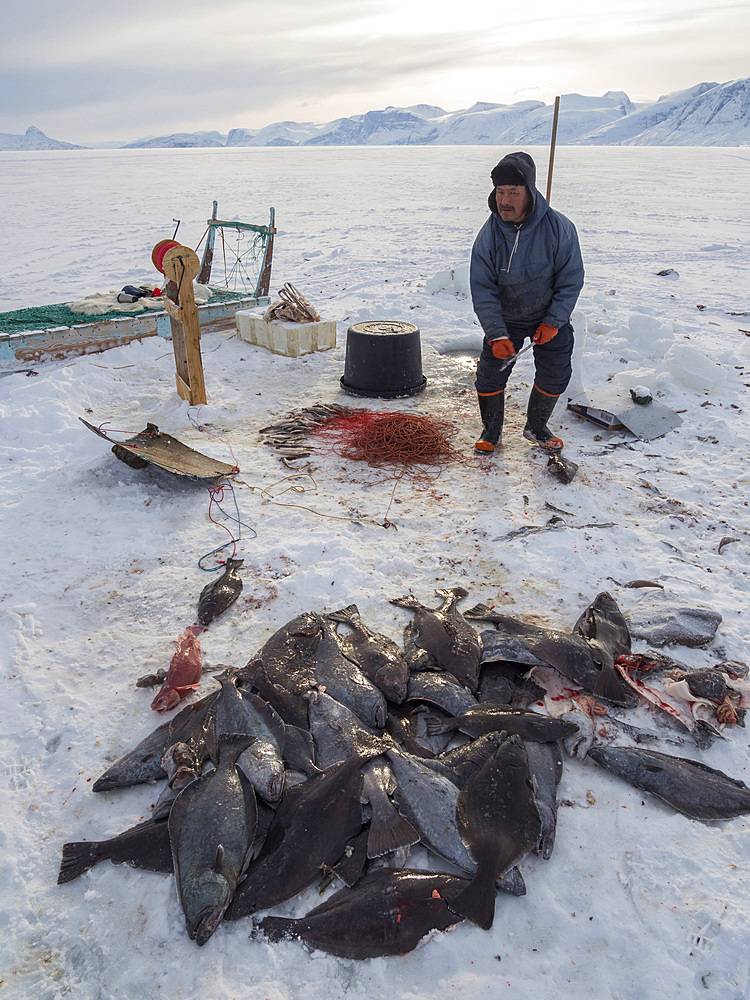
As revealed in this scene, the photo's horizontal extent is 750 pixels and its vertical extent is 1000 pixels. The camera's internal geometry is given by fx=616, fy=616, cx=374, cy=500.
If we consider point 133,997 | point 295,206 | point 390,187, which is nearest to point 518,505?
point 133,997

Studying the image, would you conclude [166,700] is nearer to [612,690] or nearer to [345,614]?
[345,614]

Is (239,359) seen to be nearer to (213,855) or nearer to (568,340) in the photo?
(568,340)

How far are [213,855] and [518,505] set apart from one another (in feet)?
10.8

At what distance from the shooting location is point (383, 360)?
6500 millimetres

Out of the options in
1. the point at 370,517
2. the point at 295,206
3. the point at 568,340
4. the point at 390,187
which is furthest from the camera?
the point at 390,187

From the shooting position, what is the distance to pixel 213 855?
7.16ft

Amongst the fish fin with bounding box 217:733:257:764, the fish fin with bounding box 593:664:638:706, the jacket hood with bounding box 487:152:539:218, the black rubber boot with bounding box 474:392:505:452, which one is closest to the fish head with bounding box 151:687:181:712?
the fish fin with bounding box 217:733:257:764

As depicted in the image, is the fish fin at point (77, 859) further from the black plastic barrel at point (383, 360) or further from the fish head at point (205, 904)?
the black plastic barrel at point (383, 360)

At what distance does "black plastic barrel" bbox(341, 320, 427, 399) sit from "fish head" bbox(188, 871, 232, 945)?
5198 millimetres

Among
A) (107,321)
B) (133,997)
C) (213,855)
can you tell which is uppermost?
(107,321)

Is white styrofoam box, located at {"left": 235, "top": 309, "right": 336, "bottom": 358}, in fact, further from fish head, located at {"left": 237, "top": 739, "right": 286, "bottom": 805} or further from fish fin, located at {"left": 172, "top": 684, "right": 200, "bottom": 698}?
fish head, located at {"left": 237, "top": 739, "right": 286, "bottom": 805}

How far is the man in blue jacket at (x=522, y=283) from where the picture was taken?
184 inches

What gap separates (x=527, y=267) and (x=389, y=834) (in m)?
4.16

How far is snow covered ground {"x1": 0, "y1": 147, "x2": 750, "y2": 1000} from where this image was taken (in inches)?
80.0
